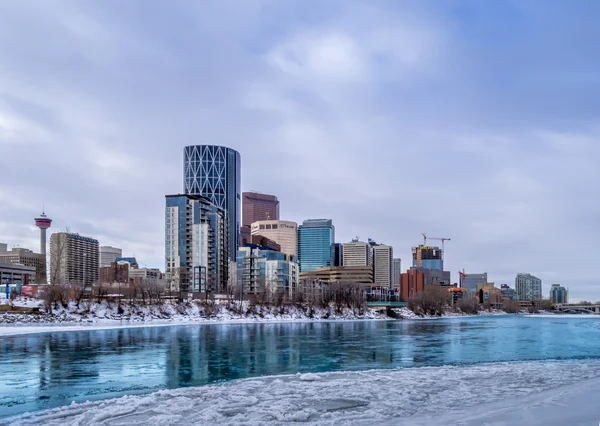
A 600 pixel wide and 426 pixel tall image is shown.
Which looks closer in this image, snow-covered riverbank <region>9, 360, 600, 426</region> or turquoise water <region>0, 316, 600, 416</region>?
snow-covered riverbank <region>9, 360, 600, 426</region>

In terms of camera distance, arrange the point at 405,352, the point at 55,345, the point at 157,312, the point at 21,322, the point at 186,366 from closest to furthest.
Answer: the point at 186,366, the point at 405,352, the point at 55,345, the point at 21,322, the point at 157,312

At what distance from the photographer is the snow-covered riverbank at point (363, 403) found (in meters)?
17.0

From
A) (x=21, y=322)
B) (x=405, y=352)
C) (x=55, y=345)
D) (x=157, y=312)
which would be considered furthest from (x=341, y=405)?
(x=157, y=312)

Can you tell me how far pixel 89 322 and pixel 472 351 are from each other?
69.3 metres

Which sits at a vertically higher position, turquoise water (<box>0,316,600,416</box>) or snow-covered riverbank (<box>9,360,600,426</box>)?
snow-covered riverbank (<box>9,360,600,426</box>)

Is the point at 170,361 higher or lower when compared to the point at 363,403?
lower

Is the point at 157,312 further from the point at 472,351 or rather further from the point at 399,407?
the point at 399,407

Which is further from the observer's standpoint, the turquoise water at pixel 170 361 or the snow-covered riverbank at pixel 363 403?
the turquoise water at pixel 170 361

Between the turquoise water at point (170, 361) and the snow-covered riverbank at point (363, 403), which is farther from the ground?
the snow-covered riverbank at point (363, 403)

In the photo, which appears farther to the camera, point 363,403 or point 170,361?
point 170,361

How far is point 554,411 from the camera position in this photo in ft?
56.7

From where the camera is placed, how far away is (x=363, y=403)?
19.8m

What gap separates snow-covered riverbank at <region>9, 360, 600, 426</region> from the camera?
667 inches

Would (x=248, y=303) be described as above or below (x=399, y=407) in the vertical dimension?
below
